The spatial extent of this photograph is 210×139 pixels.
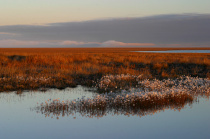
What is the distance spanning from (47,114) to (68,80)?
7090 mm

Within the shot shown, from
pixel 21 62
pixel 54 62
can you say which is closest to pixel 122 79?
pixel 54 62

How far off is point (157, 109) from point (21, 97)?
614 centimetres

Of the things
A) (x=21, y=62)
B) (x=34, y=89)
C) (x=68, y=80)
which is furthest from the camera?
(x=21, y=62)

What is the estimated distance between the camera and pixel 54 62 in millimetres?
24578

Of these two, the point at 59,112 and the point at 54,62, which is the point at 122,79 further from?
the point at 54,62

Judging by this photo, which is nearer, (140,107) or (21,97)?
(140,107)

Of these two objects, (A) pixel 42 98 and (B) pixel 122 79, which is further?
(B) pixel 122 79

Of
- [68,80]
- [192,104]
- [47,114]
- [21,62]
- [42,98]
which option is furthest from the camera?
[21,62]

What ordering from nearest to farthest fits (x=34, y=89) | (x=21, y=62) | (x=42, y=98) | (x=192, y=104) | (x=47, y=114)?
(x=47, y=114), (x=192, y=104), (x=42, y=98), (x=34, y=89), (x=21, y=62)

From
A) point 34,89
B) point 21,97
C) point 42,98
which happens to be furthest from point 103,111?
point 34,89

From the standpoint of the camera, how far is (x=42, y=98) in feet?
39.2

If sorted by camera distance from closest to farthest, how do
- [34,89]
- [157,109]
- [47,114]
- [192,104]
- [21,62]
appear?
[47,114] < [157,109] < [192,104] < [34,89] < [21,62]

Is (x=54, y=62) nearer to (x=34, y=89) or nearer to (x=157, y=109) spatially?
(x=34, y=89)

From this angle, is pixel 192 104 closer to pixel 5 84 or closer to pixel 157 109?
pixel 157 109
